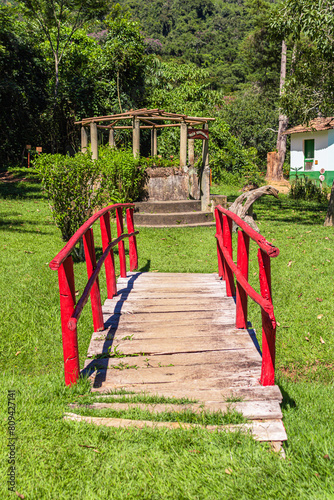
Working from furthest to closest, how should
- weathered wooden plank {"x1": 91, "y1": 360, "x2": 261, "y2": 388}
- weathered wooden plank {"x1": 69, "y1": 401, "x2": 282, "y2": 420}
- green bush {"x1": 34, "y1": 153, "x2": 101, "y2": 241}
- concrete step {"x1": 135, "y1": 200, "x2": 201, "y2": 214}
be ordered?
concrete step {"x1": 135, "y1": 200, "x2": 201, "y2": 214} → green bush {"x1": 34, "y1": 153, "x2": 101, "y2": 241} → weathered wooden plank {"x1": 91, "y1": 360, "x2": 261, "y2": 388} → weathered wooden plank {"x1": 69, "y1": 401, "x2": 282, "y2": 420}

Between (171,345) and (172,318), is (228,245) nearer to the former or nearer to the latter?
(172,318)

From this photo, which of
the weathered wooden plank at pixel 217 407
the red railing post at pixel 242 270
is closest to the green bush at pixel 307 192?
the red railing post at pixel 242 270

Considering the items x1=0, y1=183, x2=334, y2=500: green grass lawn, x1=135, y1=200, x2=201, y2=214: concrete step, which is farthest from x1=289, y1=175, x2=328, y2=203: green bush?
x1=0, y1=183, x2=334, y2=500: green grass lawn

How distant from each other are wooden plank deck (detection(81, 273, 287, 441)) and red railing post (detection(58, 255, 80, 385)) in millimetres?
199

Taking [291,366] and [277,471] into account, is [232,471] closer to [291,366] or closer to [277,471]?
[277,471]

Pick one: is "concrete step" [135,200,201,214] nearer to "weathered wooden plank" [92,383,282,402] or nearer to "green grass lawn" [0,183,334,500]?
"green grass lawn" [0,183,334,500]

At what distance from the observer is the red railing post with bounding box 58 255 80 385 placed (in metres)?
3.33

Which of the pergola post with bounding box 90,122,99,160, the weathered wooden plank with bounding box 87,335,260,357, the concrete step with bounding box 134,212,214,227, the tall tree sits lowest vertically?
the weathered wooden plank with bounding box 87,335,260,357

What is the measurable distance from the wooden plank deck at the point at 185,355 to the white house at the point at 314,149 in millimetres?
22987

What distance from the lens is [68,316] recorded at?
3.37 meters

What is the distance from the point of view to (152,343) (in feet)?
13.9

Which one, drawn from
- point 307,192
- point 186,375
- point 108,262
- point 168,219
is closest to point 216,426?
point 186,375

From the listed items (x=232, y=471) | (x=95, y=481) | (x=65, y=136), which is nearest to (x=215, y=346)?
(x=232, y=471)

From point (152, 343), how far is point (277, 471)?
5.70ft
